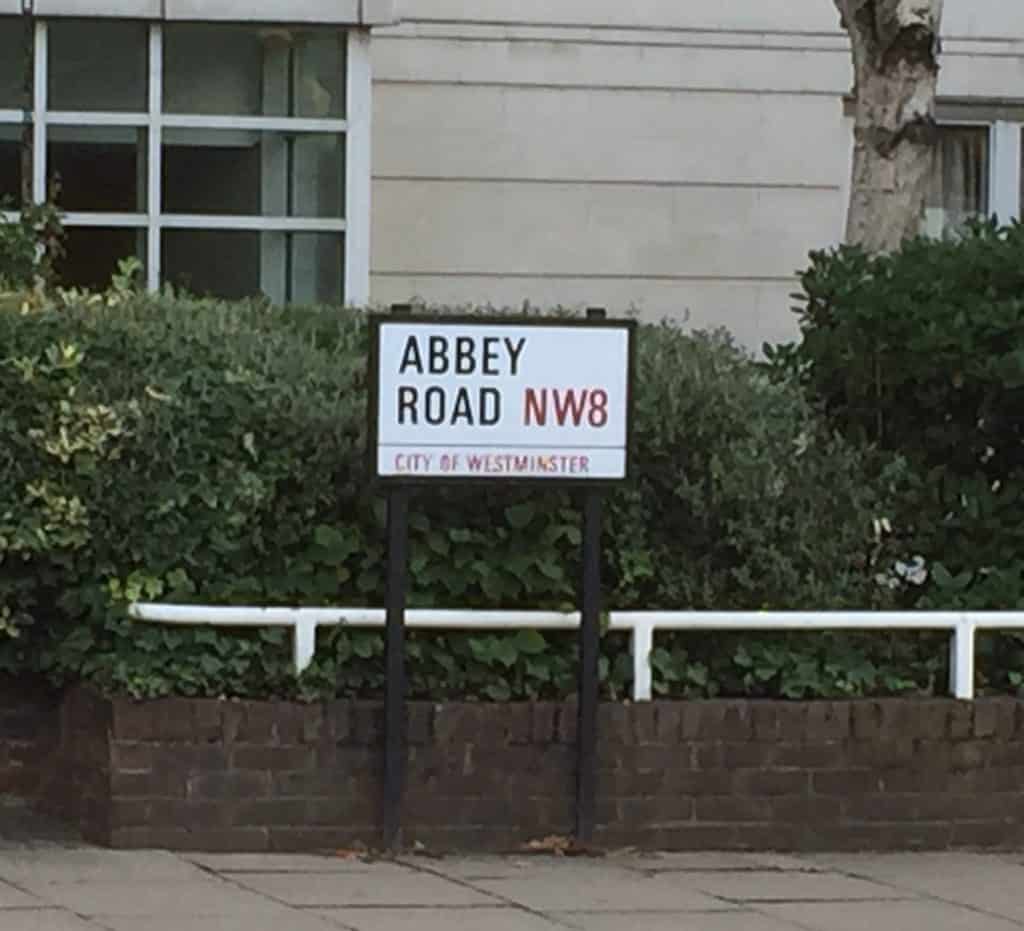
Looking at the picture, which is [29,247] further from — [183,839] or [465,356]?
[183,839]

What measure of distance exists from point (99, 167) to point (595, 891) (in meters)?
6.91

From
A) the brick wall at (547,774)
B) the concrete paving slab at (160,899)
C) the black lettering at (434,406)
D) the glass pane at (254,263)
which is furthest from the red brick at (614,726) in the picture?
the glass pane at (254,263)

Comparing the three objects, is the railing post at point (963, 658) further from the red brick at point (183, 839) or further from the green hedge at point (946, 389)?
the red brick at point (183, 839)

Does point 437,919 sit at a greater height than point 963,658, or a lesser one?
lesser

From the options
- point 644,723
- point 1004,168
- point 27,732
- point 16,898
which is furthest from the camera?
point 1004,168

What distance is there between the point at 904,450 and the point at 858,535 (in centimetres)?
67

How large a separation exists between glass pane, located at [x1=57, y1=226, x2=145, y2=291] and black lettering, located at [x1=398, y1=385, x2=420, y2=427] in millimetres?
5578

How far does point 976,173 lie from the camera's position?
1517cm

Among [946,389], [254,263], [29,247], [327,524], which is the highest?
[254,263]

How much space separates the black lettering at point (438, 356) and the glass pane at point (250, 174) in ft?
16.9

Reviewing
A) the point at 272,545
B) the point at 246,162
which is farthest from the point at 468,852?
the point at 246,162

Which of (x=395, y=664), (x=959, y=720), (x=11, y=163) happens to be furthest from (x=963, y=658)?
(x=11, y=163)

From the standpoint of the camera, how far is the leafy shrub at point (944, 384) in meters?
9.04

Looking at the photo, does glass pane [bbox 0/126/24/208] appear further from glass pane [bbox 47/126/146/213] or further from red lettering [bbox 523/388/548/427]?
red lettering [bbox 523/388/548/427]
